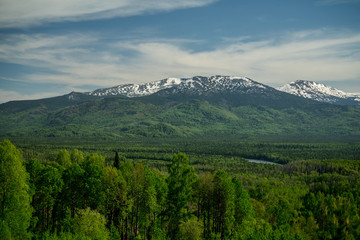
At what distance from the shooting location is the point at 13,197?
42.8 m

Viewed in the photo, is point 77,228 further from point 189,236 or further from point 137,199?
point 189,236

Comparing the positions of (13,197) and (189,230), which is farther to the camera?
(189,230)

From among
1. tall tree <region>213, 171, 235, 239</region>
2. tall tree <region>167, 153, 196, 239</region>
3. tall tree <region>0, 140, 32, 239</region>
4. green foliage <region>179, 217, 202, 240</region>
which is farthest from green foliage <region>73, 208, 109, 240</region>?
tall tree <region>213, 171, 235, 239</region>

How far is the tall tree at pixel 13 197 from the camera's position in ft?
138

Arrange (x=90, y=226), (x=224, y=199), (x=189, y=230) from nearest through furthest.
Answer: (x=90, y=226) < (x=189, y=230) < (x=224, y=199)

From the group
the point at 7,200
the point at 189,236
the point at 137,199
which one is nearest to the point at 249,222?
the point at 189,236

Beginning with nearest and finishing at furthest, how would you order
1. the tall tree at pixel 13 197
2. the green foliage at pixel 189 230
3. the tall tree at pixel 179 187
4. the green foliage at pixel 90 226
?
the tall tree at pixel 13 197, the green foliage at pixel 90 226, the green foliage at pixel 189 230, the tall tree at pixel 179 187

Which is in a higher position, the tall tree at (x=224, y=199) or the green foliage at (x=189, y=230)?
the tall tree at (x=224, y=199)

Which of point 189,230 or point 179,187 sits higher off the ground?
point 179,187

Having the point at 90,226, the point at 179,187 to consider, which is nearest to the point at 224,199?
the point at 179,187

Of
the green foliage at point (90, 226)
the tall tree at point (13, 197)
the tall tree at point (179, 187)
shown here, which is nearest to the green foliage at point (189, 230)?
the tall tree at point (179, 187)

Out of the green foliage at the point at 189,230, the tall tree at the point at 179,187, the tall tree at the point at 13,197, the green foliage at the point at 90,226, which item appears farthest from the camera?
the tall tree at the point at 179,187

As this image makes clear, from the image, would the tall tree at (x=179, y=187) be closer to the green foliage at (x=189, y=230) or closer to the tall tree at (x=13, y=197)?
the green foliage at (x=189, y=230)

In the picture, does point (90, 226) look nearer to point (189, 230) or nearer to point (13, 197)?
point (13, 197)
